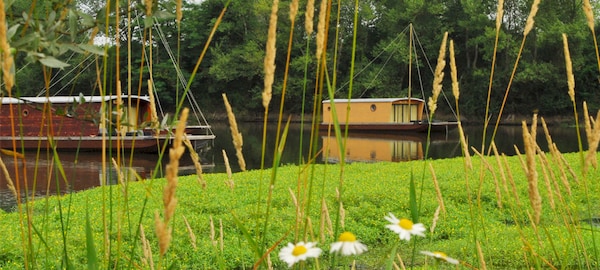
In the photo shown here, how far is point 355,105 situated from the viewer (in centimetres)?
2903

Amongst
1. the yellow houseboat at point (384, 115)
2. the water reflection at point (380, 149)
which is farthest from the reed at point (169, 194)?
the yellow houseboat at point (384, 115)

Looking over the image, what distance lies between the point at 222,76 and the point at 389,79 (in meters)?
9.94

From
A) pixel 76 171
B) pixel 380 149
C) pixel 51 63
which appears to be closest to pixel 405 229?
pixel 51 63

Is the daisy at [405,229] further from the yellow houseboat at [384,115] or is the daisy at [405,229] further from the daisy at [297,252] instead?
the yellow houseboat at [384,115]

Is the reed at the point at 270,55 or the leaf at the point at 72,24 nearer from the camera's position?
the reed at the point at 270,55

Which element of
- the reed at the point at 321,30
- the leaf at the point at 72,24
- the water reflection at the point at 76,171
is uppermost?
the leaf at the point at 72,24

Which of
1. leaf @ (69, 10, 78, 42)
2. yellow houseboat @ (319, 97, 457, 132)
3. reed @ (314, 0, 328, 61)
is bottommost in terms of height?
yellow houseboat @ (319, 97, 457, 132)

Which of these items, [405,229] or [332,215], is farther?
[332,215]

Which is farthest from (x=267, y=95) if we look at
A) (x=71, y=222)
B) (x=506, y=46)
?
(x=506, y=46)

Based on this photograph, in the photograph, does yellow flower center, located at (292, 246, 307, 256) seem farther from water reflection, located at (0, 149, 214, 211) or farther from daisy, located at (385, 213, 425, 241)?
water reflection, located at (0, 149, 214, 211)

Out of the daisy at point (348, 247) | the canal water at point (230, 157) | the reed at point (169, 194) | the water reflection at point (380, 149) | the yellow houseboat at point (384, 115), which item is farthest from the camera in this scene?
the yellow houseboat at point (384, 115)

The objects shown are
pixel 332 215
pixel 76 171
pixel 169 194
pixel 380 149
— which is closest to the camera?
pixel 169 194

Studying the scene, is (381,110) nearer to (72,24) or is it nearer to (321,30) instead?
(72,24)

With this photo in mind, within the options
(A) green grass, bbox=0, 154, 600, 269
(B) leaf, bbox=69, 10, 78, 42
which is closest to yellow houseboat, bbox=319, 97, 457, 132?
(A) green grass, bbox=0, 154, 600, 269
